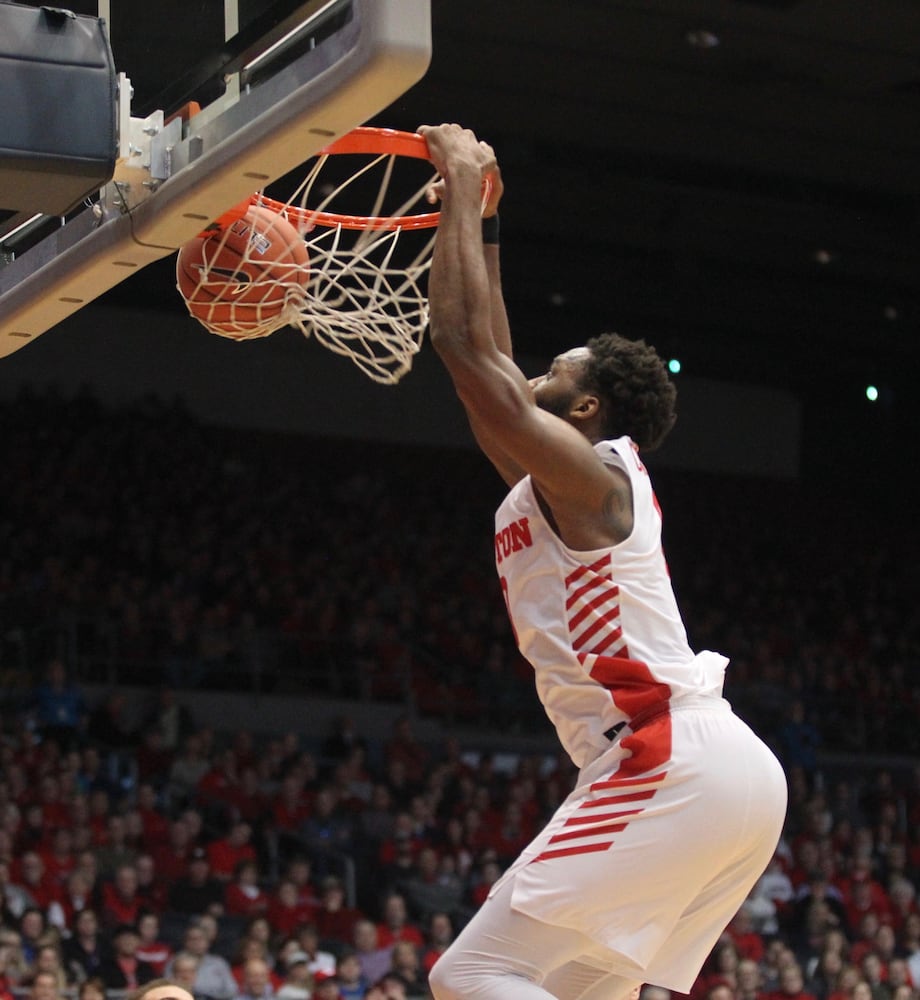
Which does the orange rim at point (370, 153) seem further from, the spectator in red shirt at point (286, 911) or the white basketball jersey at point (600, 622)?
the spectator in red shirt at point (286, 911)

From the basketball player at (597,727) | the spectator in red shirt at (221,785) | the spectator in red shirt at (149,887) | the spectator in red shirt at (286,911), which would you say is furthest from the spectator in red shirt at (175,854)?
the basketball player at (597,727)

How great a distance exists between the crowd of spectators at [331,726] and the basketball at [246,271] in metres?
4.83

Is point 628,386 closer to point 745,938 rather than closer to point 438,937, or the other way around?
point 438,937

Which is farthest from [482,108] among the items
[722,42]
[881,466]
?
[881,466]

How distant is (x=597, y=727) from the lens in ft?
11.3

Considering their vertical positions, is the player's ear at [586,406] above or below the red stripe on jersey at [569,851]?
above

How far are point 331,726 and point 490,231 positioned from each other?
11369 mm

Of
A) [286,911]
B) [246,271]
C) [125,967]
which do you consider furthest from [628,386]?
[286,911]

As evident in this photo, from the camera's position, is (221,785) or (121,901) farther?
(221,785)

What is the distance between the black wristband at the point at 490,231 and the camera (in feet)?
12.7

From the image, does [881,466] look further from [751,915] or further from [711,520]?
[751,915]

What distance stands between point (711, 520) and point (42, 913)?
13.6 m

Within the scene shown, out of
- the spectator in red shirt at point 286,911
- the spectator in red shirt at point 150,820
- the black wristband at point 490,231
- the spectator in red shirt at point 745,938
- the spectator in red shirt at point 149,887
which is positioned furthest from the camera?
the spectator in red shirt at point 745,938

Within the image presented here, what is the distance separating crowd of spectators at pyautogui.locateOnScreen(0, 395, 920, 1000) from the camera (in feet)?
33.7
